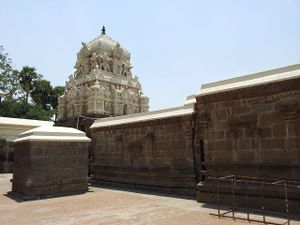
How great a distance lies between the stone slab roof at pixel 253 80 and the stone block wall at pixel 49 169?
19.5 feet

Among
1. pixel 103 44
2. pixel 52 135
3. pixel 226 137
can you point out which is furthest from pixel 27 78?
pixel 226 137

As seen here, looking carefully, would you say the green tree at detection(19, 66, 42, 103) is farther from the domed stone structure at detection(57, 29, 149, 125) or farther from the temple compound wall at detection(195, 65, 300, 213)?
the temple compound wall at detection(195, 65, 300, 213)

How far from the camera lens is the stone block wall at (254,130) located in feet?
25.8

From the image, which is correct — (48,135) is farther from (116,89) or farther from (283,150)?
(116,89)

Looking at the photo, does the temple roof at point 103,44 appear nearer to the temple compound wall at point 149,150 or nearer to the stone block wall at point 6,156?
the stone block wall at point 6,156

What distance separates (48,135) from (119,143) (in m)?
3.85

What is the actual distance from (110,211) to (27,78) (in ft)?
133

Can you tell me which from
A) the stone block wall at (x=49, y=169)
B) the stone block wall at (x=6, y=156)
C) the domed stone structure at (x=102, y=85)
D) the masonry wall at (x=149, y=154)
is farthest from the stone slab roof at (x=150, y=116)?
the stone block wall at (x=6, y=156)

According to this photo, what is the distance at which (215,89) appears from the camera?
9656mm

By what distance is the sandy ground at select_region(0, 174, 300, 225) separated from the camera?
23.6ft

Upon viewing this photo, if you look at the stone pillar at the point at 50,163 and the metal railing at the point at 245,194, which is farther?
the stone pillar at the point at 50,163

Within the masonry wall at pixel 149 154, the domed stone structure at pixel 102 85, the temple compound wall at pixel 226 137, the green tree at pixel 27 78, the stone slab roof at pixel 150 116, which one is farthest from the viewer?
the green tree at pixel 27 78

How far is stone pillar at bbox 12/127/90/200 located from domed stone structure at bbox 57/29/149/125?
1220 cm

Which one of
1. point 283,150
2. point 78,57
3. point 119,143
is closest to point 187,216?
point 283,150
